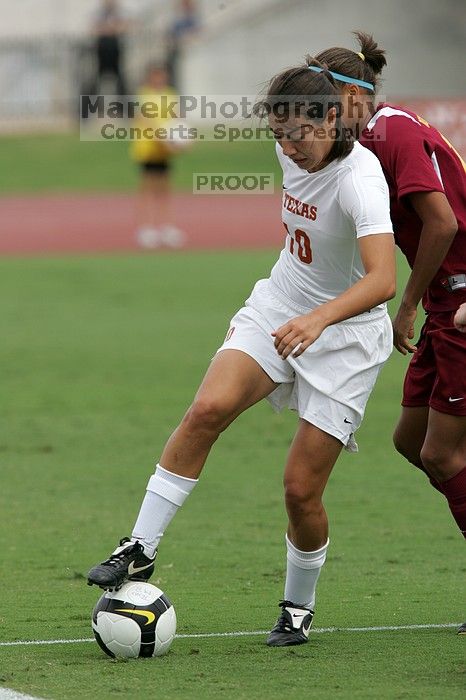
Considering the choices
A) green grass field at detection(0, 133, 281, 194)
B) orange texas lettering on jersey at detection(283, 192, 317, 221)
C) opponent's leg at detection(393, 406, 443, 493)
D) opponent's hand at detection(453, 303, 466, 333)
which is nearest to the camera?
opponent's hand at detection(453, 303, 466, 333)

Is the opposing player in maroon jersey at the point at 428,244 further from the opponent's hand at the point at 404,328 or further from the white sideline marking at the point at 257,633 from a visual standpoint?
the white sideline marking at the point at 257,633

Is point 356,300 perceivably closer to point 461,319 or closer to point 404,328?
point 461,319

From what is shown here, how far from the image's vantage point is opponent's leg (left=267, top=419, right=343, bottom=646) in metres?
5.37

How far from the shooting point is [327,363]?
5.45m

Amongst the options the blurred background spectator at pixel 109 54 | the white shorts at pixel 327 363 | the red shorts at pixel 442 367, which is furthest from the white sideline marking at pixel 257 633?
the blurred background spectator at pixel 109 54

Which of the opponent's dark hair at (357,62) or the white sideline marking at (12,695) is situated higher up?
the opponent's dark hair at (357,62)

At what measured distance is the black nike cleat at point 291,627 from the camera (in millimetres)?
5465

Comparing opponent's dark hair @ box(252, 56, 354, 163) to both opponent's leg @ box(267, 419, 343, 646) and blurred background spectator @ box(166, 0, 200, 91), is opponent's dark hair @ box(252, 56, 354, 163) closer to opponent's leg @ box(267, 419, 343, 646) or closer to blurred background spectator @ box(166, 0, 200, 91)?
opponent's leg @ box(267, 419, 343, 646)

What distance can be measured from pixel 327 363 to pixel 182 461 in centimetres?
69

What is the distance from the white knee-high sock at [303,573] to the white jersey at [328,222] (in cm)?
99

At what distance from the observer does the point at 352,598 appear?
6.25 meters

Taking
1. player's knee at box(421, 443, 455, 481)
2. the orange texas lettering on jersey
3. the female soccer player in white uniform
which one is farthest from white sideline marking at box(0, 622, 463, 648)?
the orange texas lettering on jersey

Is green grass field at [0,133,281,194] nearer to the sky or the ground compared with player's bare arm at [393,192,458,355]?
nearer to the ground

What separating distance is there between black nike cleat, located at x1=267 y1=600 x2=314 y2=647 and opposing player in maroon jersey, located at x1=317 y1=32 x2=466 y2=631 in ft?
2.50
